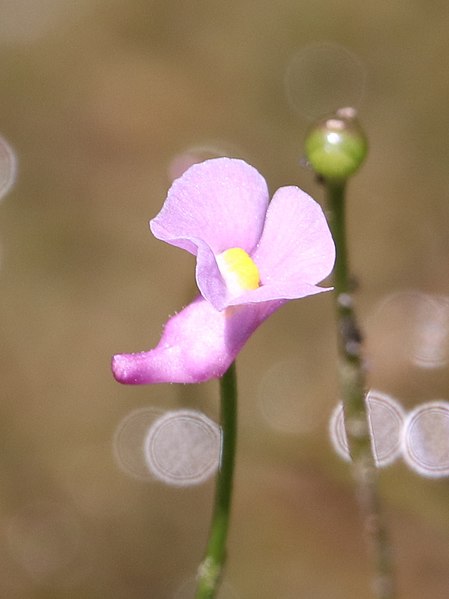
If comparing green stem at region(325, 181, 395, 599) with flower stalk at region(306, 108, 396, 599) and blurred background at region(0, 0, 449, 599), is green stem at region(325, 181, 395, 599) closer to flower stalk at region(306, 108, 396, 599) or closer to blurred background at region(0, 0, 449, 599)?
flower stalk at region(306, 108, 396, 599)

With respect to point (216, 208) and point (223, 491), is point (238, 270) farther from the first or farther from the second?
point (223, 491)

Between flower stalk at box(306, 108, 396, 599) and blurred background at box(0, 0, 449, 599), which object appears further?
blurred background at box(0, 0, 449, 599)

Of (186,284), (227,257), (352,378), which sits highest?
(227,257)

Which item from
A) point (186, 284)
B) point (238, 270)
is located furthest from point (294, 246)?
point (186, 284)

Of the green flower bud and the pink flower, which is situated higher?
Result: the green flower bud

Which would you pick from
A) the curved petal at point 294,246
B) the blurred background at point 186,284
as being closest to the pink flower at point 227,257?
the curved petal at point 294,246

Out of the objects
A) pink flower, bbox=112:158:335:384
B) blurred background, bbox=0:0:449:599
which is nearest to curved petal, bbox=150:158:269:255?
pink flower, bbox=112:158:335:384

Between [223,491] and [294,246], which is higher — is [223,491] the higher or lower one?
the lower one

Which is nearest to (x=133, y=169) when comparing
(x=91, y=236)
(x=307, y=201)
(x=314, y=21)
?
(x=91, y=236)
